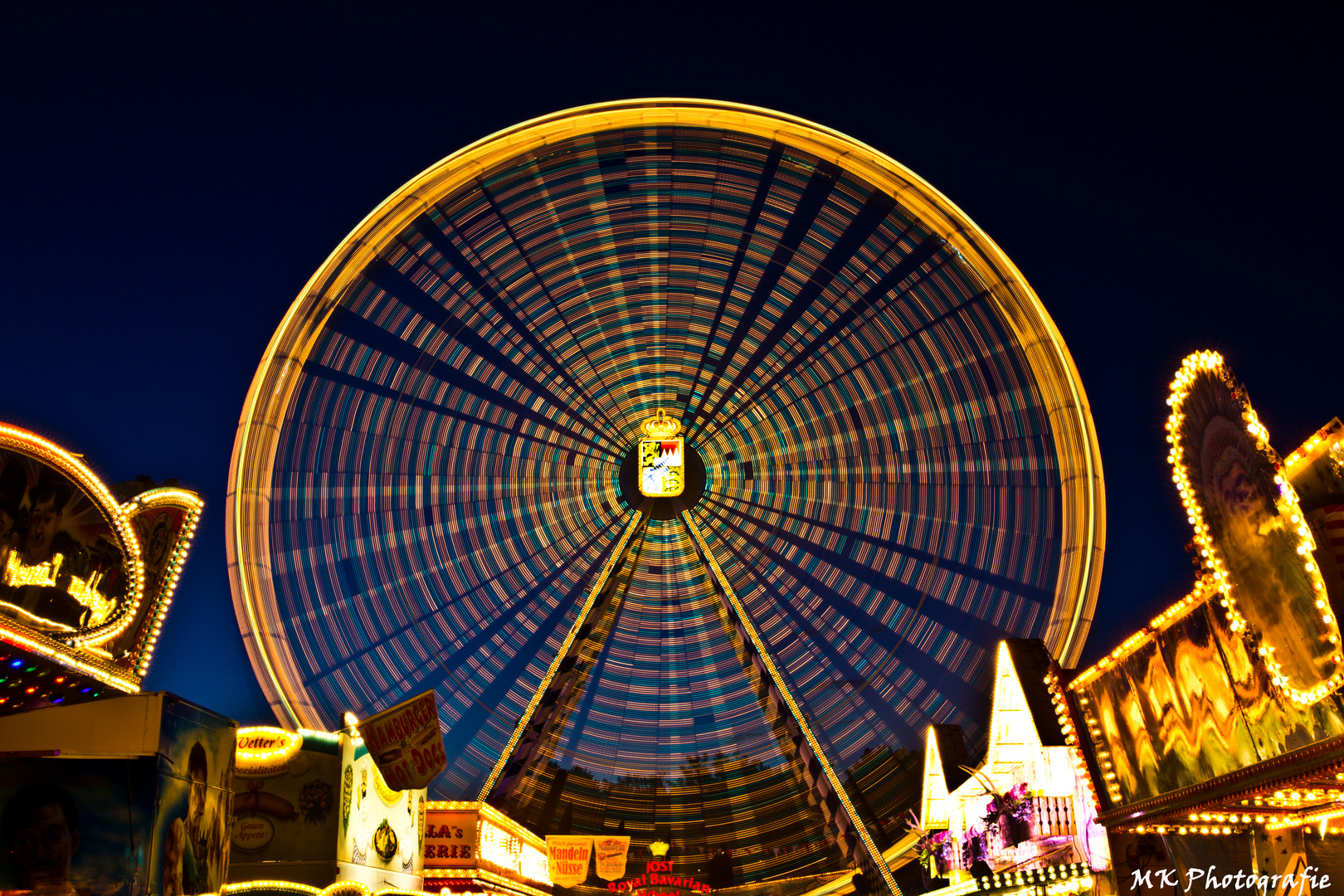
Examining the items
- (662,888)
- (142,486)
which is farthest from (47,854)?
(662,888)

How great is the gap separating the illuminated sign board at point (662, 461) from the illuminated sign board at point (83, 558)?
871cm

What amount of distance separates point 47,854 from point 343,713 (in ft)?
22.7

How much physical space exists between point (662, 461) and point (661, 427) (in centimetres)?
64

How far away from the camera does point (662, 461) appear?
60.2 ft

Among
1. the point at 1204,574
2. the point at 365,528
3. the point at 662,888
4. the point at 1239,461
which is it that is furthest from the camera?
the point at 662,888

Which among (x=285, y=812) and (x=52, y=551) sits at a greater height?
(x=52, y=551)

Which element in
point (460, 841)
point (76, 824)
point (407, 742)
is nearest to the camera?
point (76, 824)

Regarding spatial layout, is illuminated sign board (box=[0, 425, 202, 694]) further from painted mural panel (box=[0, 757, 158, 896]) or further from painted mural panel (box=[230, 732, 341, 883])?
painted mural panel (box=[230, 732, 341, 883])

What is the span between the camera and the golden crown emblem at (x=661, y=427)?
18.6 m

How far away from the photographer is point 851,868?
1872 centimetres

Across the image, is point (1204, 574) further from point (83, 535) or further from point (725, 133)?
point (725, 133)

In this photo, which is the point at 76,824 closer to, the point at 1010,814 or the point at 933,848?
the point at 1010,814

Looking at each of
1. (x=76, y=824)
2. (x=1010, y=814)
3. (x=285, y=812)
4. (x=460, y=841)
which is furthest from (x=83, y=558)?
(x=1010, y=814)

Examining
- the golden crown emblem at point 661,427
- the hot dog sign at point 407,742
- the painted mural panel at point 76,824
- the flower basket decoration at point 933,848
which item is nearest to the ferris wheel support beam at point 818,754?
the flower basket decoration at point 933,848
